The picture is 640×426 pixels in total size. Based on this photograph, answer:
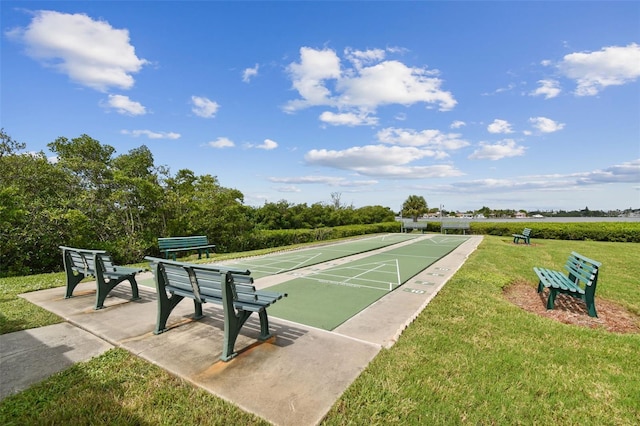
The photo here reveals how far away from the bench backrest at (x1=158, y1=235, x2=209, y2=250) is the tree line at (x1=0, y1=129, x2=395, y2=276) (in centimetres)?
120

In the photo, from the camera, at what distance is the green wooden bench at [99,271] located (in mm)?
4645

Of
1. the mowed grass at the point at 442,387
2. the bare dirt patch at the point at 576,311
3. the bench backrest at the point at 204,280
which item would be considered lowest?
the bare dirt patch at the point at 576,311

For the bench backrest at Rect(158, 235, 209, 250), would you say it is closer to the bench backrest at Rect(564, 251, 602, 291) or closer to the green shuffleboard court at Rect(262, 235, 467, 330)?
the green shuffleboard court at Rect(262, 235, 467, 330)

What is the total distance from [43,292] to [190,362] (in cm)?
478

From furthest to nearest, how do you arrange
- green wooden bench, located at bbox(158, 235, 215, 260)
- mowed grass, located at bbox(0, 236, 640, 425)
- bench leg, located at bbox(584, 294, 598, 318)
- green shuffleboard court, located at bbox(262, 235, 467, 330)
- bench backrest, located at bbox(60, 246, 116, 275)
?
green wooden bench, located at bbox(158, 235, 215, 260) < bench backrest, located at bbox(60, 246, 116, 275) < bench leg, located at bbox(584, 294, 598, 318) < green shuffleboard court, located at bbox(262, 235, 467, 330) < mowed grass, located at bbox(0, 236, 640, 425)

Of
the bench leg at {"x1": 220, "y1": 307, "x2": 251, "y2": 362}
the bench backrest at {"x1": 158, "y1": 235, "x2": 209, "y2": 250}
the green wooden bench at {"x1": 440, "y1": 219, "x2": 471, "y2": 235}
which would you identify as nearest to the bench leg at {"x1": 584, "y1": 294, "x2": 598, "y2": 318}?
the bench leg at {"x1": 220, "y1": 307, "x2": 251, "y2": 362}

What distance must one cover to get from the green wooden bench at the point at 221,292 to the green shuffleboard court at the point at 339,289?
1.04m

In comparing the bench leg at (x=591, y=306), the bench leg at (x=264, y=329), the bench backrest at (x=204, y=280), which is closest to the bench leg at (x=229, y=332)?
the bench backrest at (x=204, y=280)

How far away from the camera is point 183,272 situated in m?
3.55

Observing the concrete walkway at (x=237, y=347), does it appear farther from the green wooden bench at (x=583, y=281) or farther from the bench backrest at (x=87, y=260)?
the green wooden bench at (x=583, y=281)

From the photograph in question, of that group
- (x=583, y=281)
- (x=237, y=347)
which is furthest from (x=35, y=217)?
(x=583, y=281)

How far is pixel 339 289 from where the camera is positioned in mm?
6031

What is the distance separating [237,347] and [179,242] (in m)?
7.96

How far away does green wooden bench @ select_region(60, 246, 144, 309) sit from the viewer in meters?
4.64
